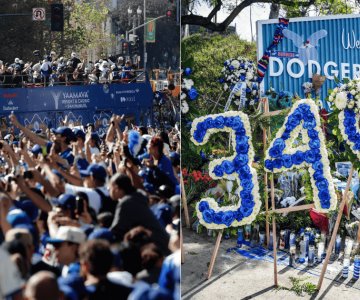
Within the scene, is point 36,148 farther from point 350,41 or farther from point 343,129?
point 350,41

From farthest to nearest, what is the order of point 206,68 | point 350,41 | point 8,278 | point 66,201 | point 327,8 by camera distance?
point 327,8
point 206,68
point 350,41
point 66,201
point 8,278

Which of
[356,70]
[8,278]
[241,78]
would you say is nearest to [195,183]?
[241,78]

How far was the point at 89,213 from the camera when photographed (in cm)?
229

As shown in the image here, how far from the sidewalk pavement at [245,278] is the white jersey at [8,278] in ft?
14.3

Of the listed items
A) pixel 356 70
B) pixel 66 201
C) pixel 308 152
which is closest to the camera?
pixel 66 201

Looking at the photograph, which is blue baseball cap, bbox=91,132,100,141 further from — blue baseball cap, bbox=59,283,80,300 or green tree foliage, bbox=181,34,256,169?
green tree foliage, bbox=181,34,256,169

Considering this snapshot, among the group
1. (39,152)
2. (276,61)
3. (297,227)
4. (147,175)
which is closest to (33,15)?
(39,152)

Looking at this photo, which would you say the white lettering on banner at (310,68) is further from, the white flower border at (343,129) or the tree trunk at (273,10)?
the white flower border at (343,129)

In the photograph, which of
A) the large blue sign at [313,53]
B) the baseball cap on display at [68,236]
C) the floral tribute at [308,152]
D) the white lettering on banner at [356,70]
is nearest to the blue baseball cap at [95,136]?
the baseball cap on display at [68,236]

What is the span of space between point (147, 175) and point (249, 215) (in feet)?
11.2

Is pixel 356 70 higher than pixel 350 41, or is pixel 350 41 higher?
pixel 350 41

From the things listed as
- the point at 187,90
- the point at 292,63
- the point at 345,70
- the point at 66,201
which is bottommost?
the point at 66,201

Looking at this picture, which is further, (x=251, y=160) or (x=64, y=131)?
(x=251, y=160)

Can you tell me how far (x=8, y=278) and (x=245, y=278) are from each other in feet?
16.0
